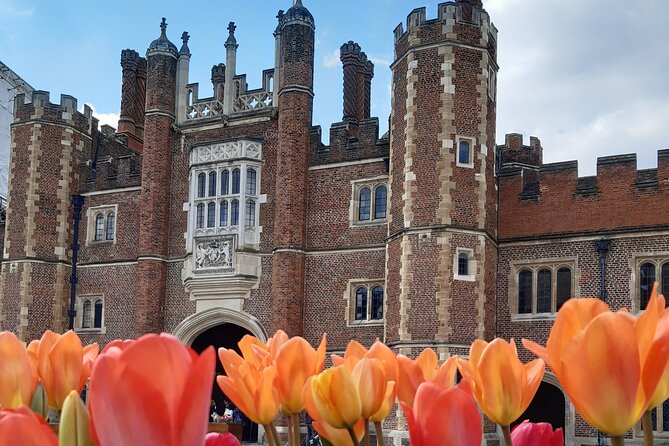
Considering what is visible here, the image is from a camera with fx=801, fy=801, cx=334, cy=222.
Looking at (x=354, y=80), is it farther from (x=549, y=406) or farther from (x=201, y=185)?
(x=549, y=406)

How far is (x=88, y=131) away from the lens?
23.5 meters

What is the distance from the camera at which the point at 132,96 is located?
90.6ft

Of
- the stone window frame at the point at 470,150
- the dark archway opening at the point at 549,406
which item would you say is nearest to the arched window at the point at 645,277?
the dark archway opening at the point at 549,406

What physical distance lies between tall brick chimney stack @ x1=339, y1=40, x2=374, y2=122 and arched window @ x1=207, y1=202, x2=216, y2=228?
14.0ft

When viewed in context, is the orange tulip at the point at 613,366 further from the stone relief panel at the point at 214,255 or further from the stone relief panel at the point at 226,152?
the stone relief panel at the point at 226,152

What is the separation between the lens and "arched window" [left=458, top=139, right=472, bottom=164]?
56.9ft

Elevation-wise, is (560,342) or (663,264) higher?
(663,264)

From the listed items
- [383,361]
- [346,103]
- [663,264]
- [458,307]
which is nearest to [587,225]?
[663,264]

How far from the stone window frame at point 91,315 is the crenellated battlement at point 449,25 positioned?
36.0ft

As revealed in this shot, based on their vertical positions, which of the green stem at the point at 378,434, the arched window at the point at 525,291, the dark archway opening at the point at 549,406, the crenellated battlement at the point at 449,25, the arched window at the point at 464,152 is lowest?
the dark archway opening at the point at 549,406

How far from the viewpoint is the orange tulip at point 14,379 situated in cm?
130

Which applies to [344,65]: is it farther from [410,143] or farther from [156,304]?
[156,304]

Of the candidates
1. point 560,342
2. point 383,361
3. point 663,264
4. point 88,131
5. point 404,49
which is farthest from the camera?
point 88,131

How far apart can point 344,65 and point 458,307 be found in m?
8.48
